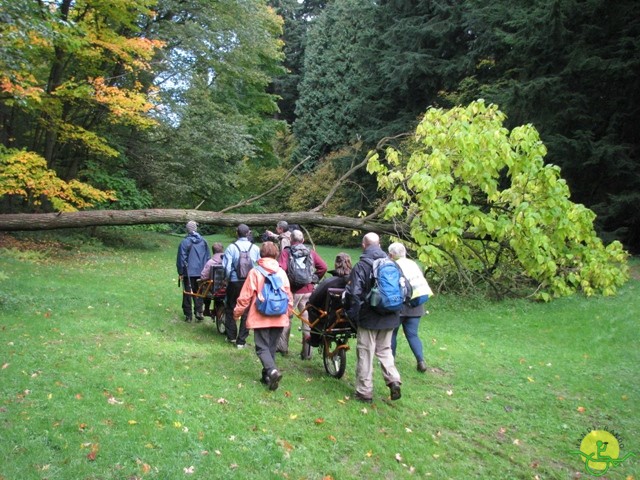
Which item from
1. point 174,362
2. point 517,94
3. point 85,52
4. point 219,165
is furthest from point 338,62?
point 174,362

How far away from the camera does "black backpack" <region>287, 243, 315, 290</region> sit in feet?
24.2

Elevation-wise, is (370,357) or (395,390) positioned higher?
(370,357)

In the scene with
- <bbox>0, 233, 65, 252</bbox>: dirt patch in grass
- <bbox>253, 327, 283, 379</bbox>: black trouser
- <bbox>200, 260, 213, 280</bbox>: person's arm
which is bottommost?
<bbox>0, 233, 65, 252</bbox>: dirt patch in grass

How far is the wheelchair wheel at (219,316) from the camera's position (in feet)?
28.6

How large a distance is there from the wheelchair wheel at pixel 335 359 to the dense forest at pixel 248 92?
437cm

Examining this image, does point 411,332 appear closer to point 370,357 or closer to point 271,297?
point 370,357

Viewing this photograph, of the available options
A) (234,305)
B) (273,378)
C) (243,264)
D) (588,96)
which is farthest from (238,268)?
(588,96)

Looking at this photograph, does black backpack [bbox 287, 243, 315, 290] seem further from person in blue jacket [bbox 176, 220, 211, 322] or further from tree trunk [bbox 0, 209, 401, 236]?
person in blue jacket [bbox 176, 220, 211, 322]

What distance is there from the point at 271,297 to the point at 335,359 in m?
1.50

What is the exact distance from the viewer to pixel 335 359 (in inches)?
268

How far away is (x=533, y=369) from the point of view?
8.20 meters

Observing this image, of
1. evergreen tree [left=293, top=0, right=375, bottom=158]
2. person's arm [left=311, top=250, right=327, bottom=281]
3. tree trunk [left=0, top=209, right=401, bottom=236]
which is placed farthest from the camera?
evergreen tree [left=293, top=0, right=375, bottom=158]

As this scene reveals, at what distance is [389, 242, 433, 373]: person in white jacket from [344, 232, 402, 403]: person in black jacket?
52 centimetres

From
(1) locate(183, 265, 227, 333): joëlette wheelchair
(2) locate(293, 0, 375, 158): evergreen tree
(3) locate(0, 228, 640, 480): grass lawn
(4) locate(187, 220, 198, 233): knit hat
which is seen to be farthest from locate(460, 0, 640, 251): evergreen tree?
(2) locate(293, 0, 375, 158): evergreen tree
